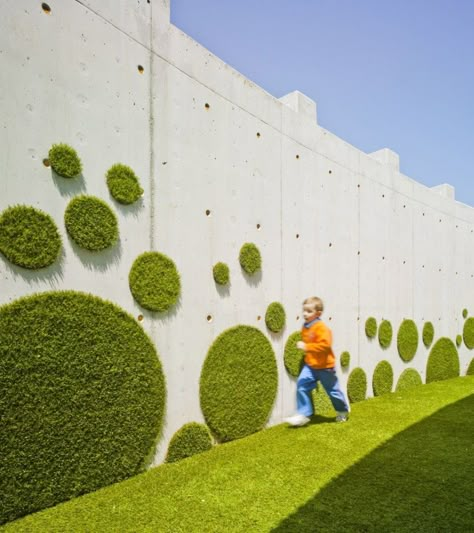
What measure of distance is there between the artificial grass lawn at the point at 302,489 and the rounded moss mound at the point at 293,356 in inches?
27.2

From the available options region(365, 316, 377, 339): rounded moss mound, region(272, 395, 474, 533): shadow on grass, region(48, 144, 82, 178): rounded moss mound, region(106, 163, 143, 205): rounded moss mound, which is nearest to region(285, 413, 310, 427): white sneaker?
region(272, 395, 474, 533): shadow on grass

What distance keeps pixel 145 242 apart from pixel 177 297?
56 cm

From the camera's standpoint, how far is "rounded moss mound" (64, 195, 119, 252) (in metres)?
2.82

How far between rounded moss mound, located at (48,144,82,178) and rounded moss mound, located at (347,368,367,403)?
442cm

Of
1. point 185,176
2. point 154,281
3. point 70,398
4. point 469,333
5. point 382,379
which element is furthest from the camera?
point 469,333

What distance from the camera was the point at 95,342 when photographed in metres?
2.87

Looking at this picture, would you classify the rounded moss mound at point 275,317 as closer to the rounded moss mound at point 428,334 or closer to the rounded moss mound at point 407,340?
the rounded moss mound at point 407,340

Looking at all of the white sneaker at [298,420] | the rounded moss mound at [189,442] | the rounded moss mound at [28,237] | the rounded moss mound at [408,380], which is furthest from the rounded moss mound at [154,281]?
the rounded moss mound at [408,380]

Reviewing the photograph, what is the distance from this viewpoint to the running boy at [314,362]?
4133mm

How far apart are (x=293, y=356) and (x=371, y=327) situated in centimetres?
192

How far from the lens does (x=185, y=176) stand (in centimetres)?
365

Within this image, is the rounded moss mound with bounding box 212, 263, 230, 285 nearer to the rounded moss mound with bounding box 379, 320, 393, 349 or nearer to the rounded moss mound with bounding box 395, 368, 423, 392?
the rounded moss mound with bounding box 379, 320, 393, 349

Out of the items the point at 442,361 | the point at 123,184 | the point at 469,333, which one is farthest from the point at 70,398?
the point at 469,333

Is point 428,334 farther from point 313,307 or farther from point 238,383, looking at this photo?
point 238,383
